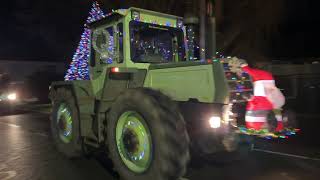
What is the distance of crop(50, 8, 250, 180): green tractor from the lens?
18.0 ft

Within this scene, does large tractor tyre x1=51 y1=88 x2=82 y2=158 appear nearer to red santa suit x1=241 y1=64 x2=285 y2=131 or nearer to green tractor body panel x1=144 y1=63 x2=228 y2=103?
green tractor body panel x1=144 y1=63 x2=228 y2=103

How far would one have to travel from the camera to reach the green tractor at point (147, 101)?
18.0 feet

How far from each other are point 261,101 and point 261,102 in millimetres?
19

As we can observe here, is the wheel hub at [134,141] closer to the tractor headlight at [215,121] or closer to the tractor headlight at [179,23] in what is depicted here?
the tractor headlight at [215,121]

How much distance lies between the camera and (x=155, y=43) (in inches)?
294

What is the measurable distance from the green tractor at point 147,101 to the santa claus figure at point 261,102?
0.25 m

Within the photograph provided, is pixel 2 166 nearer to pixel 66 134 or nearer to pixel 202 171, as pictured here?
pixel 66 134

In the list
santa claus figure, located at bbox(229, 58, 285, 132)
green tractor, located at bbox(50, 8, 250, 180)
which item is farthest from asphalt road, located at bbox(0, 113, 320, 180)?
santa claus figure, located at bbox(229, 58, 285, 132)

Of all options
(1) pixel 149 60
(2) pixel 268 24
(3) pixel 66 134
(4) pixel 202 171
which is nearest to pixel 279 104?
(4) pixel 202 171

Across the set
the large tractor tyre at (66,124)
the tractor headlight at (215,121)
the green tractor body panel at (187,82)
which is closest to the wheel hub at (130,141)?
the green tractor body panel at (187,82)

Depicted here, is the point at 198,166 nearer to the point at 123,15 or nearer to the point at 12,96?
the point at 123,15

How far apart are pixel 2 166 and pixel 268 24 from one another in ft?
43.3

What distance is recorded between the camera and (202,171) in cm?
700

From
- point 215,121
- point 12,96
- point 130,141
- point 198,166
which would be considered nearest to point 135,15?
point 130,141
